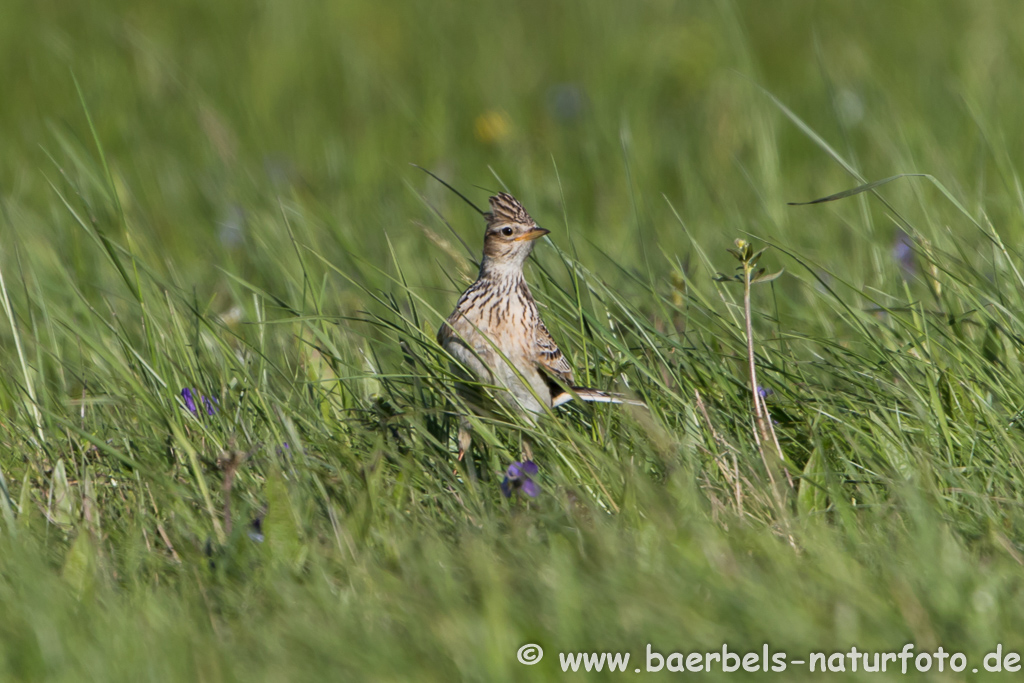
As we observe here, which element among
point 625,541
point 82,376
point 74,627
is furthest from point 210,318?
point 625,541

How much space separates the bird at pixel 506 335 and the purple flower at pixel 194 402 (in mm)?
916

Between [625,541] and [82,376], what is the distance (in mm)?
2490

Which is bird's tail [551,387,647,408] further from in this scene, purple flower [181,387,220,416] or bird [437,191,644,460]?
purple flower [181,387,220,416]

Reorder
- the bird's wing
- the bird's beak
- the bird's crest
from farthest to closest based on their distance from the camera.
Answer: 1. the bird's crest
2. the bird's beak
3. the bird's wing

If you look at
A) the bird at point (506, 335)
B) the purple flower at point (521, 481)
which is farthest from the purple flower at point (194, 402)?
the purple flower at point (521, 481)

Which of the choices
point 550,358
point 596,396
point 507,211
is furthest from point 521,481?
point 507,211

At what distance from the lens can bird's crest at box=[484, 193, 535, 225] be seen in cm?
460

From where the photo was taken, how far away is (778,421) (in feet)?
13.1

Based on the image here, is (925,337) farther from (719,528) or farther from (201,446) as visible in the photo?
(201,446)

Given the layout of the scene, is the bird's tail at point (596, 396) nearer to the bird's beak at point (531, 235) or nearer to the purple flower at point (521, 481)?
the purple flower at point (521, 481)

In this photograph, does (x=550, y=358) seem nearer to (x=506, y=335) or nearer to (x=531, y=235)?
(x=506, y=335)

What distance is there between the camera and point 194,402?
4.02m

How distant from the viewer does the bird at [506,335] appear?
13.5 feet

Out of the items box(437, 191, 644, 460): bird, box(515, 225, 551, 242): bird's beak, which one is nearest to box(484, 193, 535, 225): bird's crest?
box(437, 191, 644, 460): bird
